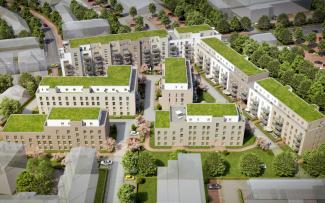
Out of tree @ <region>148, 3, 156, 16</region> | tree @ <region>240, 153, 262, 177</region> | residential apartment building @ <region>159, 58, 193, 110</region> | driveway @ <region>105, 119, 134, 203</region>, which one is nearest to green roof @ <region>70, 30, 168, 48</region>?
residential apartment building @ <region>159, 58, 193, 110</region>

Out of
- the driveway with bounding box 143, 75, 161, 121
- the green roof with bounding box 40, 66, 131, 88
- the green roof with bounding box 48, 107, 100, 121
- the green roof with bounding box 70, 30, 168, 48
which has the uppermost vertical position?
the green roof with bounding box 70, 30, 168, 48

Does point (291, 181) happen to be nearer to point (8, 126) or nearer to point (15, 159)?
point (15, 159)

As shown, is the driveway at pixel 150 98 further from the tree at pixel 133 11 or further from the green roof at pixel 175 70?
the tree at pixel 133 11

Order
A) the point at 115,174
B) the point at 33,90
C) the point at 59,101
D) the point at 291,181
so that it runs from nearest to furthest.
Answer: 1. the point at 291,181
2. the point at 115,174
3. the point at 59,101
4. the point at 33,90

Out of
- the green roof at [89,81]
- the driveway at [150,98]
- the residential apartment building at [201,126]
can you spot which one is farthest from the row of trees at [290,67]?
the green roof at [89,81]

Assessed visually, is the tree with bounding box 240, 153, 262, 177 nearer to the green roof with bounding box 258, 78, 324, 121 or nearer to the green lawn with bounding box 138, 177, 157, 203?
the green roof with bounding box 258, 78, 324, 121

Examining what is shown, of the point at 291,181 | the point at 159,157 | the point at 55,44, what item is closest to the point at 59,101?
the point at 159,157

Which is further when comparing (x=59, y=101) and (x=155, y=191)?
(x=59, y=101)
